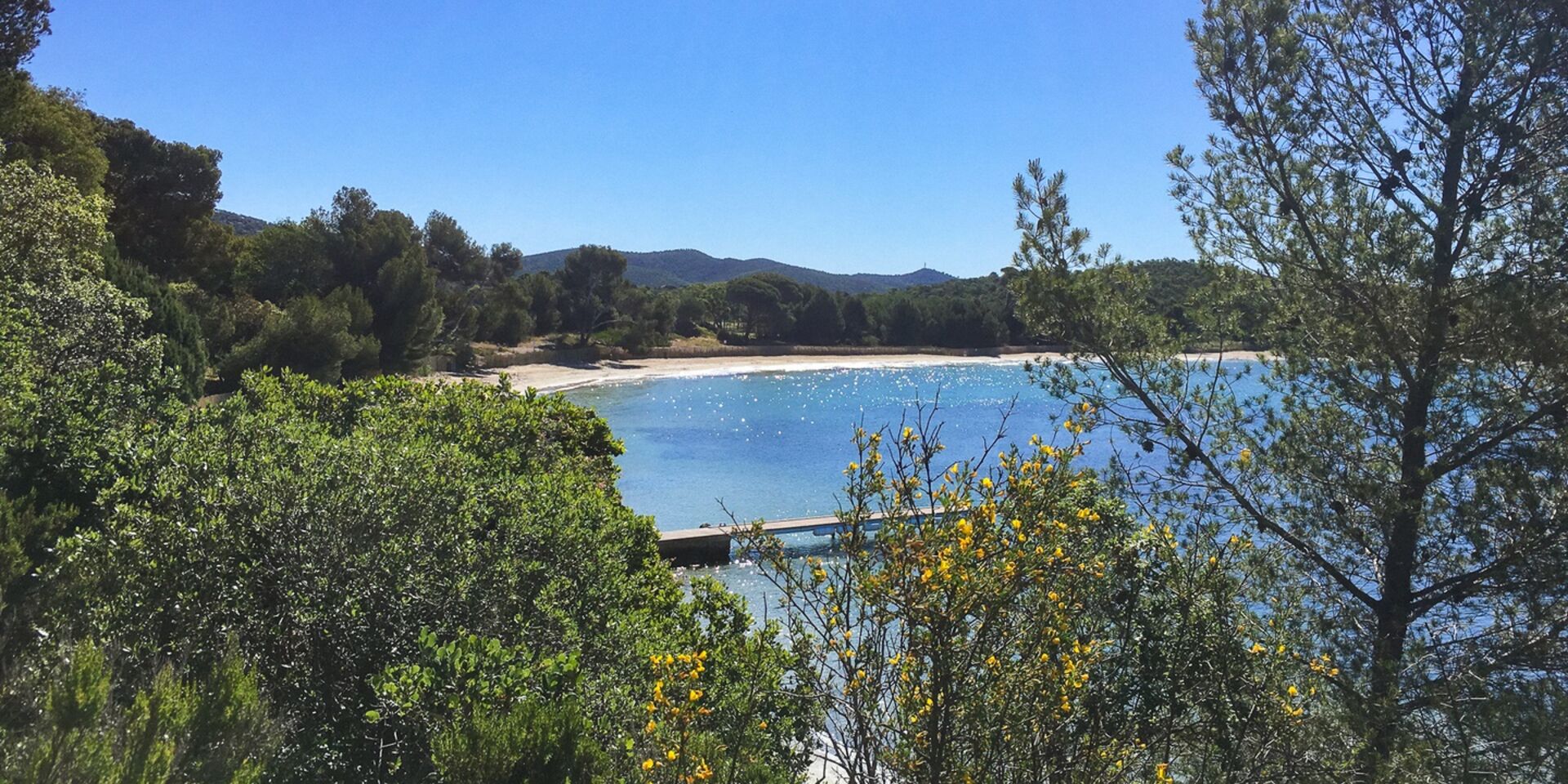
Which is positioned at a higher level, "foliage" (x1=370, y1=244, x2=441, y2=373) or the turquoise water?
"foliage" (x1=370, y1=244, x2=441, y2=373)

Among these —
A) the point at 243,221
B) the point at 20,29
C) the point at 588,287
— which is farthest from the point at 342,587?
the point at 243,221

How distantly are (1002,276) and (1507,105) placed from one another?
2.57 metres

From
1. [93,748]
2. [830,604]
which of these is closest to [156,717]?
[93,748]

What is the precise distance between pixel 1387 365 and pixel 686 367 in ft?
184

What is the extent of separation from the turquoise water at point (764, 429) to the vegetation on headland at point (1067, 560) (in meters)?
1.89

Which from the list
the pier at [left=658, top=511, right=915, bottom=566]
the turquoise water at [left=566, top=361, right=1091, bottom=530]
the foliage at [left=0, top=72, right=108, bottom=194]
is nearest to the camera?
the pier at [left=658, top=511, right=915, bottom=566]

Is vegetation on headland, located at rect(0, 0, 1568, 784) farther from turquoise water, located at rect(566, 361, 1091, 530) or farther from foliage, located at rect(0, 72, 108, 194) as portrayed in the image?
foliage, located at rect(0, 72, 108, 194)

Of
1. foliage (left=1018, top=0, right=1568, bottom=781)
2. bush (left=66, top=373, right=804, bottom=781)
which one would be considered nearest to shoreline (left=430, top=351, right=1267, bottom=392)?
bush (left=66, top=373, right=804, bottom=781)

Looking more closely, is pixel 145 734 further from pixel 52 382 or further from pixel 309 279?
pixel 309 279

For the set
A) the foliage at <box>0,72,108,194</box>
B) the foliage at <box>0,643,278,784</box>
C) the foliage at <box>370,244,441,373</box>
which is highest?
the foliage at <box>0,72,108,194</box>

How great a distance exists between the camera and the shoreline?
44.1 meters

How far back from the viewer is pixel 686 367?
59.6m

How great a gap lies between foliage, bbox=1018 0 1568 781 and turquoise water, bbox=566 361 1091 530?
1568 millimetres

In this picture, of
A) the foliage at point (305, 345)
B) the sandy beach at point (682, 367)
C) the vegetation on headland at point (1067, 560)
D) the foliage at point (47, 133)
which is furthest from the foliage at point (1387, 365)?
the sandy beach at point (682, 367)
